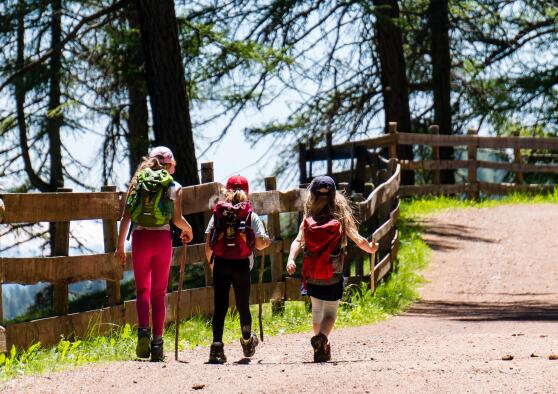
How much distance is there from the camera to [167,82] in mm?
14352

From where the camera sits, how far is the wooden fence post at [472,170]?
76.4ft

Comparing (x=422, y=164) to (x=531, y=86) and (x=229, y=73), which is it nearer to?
(x=531, y=86)

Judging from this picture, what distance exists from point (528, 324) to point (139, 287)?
15.3ft

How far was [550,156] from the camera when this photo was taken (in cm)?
2512

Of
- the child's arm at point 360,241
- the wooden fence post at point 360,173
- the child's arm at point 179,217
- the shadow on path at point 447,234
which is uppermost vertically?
the wooden fence post at point 360,173

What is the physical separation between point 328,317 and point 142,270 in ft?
4.89

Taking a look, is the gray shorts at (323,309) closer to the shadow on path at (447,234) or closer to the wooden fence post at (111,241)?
the wooden fence post at (111,241)

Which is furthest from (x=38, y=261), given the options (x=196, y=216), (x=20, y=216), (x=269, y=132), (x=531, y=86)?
(x=531, y=86)

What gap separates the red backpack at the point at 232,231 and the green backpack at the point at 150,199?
1.29 feet

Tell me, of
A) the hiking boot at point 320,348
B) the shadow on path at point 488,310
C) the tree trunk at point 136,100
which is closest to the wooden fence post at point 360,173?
the tree trunk at point 136,100

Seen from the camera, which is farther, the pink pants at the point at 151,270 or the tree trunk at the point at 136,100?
the tree trunk at the point at 136,100

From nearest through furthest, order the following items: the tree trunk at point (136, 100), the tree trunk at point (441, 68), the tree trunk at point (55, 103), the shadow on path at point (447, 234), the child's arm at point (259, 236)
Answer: the child's arm at point (259, 236)
the tree trunk at point (136, 100)
the shadow on path at point (447, 234)
the tree trunk at point (55, 103)
the tree trunk at point (441, 68)

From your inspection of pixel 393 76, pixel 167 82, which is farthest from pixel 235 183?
pixel 393 76

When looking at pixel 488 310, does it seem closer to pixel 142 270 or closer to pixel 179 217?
pixel 179 217
